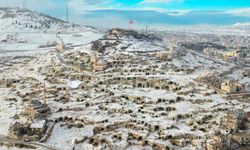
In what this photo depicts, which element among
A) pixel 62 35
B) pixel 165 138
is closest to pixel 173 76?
pixel 165 138

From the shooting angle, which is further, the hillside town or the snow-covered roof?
the snow-covered roof

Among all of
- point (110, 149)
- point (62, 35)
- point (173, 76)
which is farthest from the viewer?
point (62, 35)

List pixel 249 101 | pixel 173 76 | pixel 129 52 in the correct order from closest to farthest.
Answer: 1. pixel 249 101
2. pixel 173 76
3. pixel 129 52

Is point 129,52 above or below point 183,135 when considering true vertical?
above

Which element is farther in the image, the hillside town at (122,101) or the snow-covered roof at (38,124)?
the snow-covered roof at (38,124)

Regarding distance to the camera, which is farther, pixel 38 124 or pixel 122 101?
pixel 122 101

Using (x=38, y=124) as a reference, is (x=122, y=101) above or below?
above

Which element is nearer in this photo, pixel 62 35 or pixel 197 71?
pixel 197 71

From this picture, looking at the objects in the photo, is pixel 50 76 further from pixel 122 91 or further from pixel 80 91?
pixel 122 91
